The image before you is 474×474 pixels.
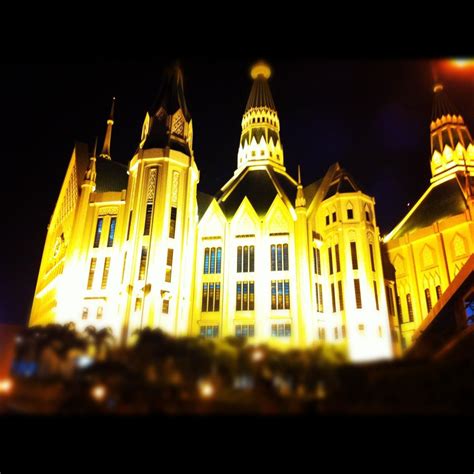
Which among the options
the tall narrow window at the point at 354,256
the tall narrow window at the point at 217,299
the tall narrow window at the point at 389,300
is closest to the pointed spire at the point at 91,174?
the tall narrow window at the point at 217,299

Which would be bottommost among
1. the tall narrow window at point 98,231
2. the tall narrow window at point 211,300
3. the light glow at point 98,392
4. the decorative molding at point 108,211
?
the light glow at point 98,392

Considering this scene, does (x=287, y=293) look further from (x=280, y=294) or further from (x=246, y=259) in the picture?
(x=246, y=259)

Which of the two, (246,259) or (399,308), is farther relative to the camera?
(399,308)

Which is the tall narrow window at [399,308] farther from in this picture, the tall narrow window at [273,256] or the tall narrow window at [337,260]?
the tall narrow window at [273,256]

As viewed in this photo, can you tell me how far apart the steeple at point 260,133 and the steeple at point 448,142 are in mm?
16964

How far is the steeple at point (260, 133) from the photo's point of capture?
48.7 meters

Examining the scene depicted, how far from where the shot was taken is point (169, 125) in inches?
1433

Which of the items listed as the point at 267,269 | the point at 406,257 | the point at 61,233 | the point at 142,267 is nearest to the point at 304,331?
the point at 267,269

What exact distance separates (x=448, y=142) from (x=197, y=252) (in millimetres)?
31417

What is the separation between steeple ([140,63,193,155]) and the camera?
117 feet

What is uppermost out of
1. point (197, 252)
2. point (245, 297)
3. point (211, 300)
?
point (197, 252)

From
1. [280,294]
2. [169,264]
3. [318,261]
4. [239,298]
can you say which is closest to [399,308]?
[318,261]

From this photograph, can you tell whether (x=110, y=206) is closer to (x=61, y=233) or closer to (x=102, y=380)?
(x=61, y=233)

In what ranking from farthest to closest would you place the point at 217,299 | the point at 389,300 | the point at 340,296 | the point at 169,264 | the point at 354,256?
the point at 389,300, the point at 354,256, the point at 217,299, the point at 340,296, the point at 169,264
